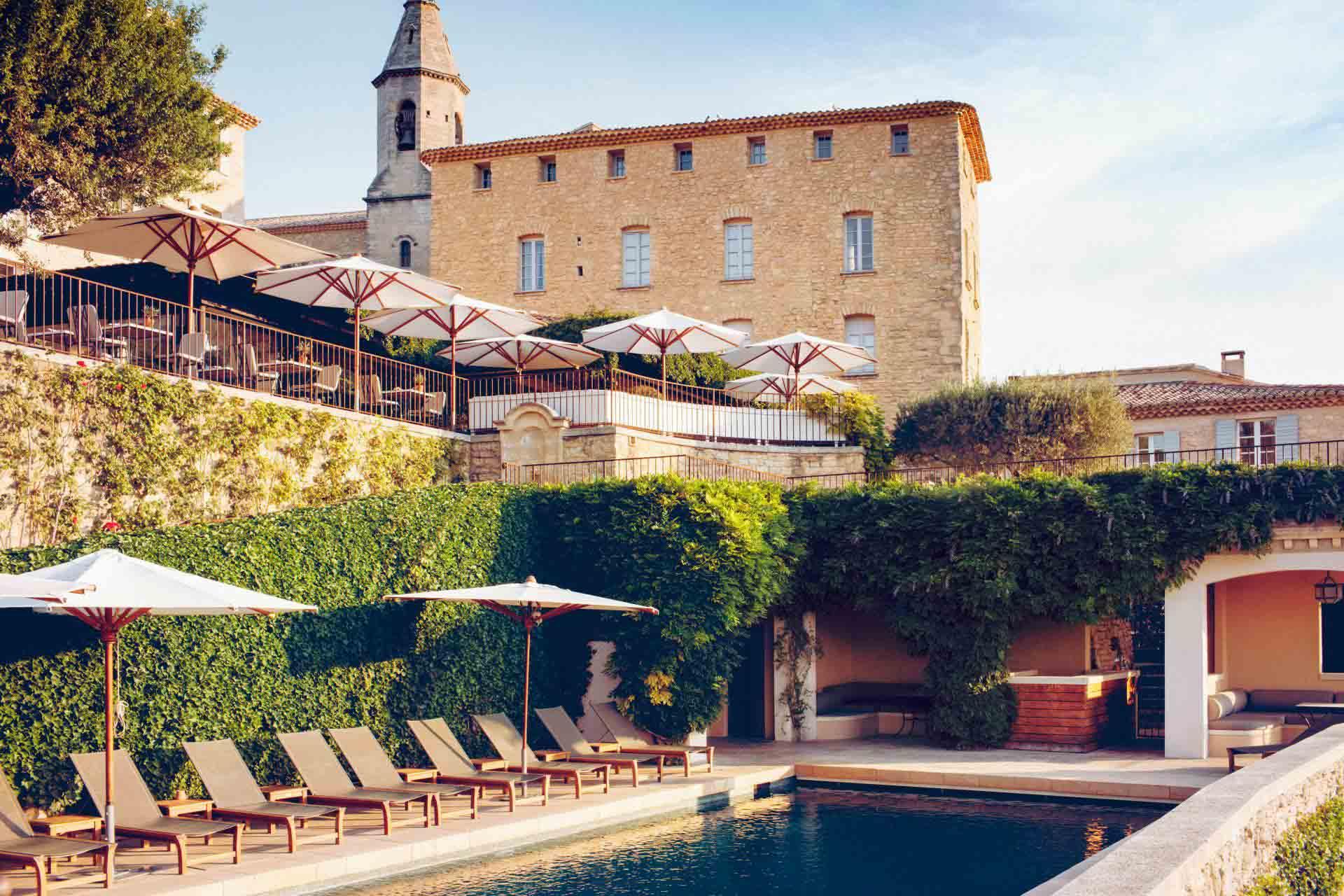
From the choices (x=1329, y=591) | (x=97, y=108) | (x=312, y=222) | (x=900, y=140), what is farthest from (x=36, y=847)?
(x=312, y=222)

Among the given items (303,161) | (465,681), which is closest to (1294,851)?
Answer: (465,681)

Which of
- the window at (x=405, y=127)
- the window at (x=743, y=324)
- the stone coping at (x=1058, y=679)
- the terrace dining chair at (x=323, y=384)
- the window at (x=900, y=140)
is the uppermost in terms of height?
the window at (x=405, y=127)

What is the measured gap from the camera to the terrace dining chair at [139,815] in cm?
995

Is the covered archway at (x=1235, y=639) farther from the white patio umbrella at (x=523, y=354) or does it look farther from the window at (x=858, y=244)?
the window at (x=858, y=244)

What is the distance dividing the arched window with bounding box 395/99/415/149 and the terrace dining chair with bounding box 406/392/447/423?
19.1 metres

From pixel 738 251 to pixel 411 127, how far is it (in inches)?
473

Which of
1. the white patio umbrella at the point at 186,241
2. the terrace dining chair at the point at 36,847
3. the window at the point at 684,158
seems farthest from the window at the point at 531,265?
the terrace dining chair at the point at 36,847

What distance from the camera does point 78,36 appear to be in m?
17.2

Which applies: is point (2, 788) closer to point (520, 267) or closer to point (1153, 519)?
point (1153, 519)

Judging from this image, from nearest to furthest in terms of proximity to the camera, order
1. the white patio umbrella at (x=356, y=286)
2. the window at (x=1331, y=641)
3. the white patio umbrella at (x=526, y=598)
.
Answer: the white patio umbrella at (x=526, y=598) < the white patio umbrella at (x=356, y=286) < the window at (x=1331, y=641)

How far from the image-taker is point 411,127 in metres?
40.0

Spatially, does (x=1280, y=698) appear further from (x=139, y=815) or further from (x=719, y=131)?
(x=719, y=131)

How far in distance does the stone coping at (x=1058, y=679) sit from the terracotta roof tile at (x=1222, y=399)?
1490cm

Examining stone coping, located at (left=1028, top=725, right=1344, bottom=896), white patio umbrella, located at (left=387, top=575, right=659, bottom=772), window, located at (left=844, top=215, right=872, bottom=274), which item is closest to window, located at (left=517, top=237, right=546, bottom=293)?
window, located at (left=844, top=215, right=872, bottom=274)
